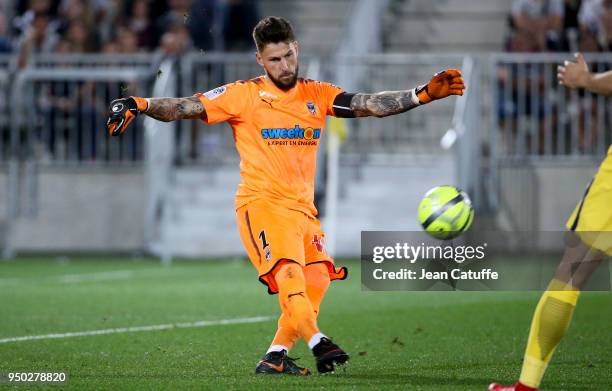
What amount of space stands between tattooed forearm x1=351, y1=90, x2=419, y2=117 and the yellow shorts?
1.65 meters

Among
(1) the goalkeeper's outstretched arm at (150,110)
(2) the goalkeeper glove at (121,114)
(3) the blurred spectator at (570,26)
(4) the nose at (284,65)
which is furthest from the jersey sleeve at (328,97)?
(3) the blurred spectator at (570,26)

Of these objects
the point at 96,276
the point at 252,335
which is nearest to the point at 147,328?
the point at 252,335

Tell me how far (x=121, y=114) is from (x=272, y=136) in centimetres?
97

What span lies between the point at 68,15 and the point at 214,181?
415cm

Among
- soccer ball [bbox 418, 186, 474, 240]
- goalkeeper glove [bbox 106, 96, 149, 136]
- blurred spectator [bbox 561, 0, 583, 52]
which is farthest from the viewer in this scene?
blurred spectator [bbox 561, 0, 583, 52]

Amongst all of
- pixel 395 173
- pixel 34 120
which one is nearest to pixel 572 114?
pixel 395 173

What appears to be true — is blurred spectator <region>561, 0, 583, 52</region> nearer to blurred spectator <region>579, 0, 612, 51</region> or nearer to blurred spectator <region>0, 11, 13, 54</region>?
blurred spectator <region>579, 0, 612, 51</region>

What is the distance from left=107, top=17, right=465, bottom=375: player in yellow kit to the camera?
25.9ft

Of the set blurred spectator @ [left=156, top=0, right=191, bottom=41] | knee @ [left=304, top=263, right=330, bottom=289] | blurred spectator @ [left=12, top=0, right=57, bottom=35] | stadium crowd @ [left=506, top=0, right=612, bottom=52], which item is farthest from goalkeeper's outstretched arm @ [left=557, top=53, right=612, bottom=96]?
blurred spectator @ [left=12, top=0, right=57, bottom=35]

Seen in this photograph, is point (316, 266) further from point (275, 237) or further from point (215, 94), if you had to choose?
point (215, 94)

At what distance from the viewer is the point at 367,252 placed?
18406mm

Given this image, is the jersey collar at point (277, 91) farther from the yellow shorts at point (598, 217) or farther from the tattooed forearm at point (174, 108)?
the yellow shorts at point (598, 217)

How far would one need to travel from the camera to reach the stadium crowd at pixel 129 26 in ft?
67.8

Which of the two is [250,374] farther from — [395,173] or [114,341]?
[395,173]
